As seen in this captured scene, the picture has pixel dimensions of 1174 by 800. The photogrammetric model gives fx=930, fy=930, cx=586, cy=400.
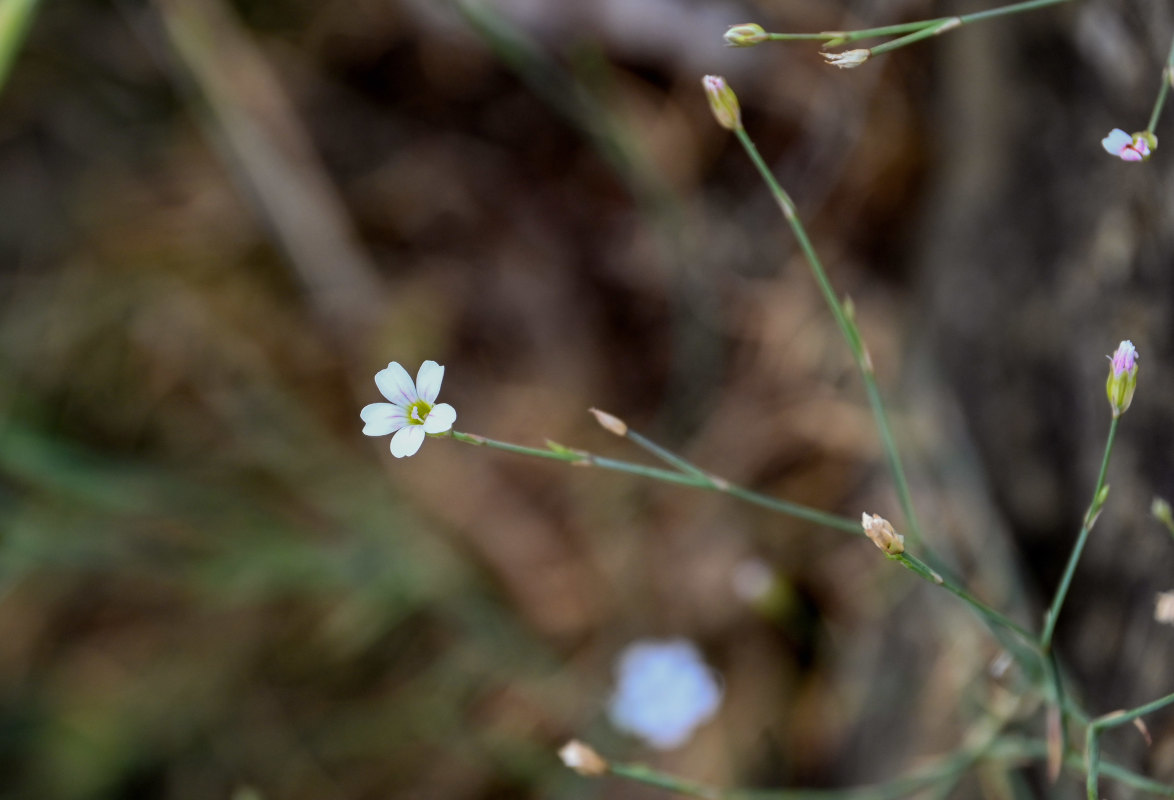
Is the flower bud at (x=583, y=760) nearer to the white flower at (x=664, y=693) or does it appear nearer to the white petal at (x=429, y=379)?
the white petal at (x=429, y=379)

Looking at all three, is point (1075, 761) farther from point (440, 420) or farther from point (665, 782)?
point (440, 420)

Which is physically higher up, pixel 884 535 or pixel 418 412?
pixel 884 535

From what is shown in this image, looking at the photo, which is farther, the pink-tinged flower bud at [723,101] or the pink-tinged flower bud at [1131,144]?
the pink-tinged flower bud at [723,101]

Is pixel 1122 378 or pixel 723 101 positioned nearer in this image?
pixel 1122 378

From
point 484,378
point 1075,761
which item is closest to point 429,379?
point 1075,761

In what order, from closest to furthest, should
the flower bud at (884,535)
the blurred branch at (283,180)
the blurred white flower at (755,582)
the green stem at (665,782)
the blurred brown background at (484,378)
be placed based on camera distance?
1. the flower bud at (884,535)
2. the green stem at (665,782)
3. the blurred white flower at (755,582)
4. the blurred brown background at (484,378)
5. the blurred branch at (283,180)

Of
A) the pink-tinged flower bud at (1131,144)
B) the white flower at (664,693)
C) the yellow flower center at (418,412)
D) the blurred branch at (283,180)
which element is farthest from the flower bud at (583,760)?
the blurred branch at (283,180)
